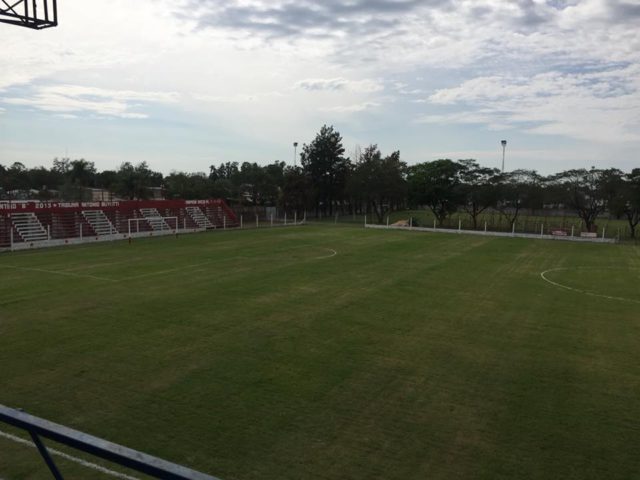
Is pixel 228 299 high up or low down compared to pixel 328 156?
down

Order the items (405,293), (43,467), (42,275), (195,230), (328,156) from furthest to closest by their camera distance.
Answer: (328,156) < (195,230) < (42,275) < (405,293) < (43,467)

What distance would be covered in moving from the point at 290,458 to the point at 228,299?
900 centimetres

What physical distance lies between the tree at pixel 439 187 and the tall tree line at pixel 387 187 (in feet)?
0.31

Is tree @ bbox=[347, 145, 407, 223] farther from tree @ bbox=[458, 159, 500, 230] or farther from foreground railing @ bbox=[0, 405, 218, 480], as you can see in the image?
foreground railing @ bbox=[0, 405, 218, 480]

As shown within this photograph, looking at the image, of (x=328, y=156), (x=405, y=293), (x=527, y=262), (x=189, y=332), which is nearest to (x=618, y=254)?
(x=527, y=262)

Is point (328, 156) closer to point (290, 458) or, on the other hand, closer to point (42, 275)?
point (42, 275)

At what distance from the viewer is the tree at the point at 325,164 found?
202 feet

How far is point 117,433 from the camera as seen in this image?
269 inches

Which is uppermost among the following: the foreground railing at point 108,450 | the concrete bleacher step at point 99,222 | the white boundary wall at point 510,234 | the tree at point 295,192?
the tree at point 295,192

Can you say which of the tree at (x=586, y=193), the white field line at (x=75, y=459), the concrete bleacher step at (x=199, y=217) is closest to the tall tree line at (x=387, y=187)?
the tree at (x=586, y=193)

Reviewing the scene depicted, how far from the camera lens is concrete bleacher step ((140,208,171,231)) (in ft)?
129

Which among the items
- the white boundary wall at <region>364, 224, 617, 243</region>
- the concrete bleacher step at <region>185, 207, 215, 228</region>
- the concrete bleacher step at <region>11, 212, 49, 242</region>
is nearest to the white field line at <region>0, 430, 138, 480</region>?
the concrete bleacher step at <region>11, 212, 49, 242</region>

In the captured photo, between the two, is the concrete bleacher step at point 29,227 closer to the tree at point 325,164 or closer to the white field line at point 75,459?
the white field line at point 75,459

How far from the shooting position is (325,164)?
202 feet
